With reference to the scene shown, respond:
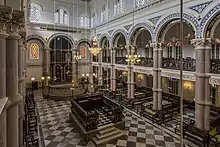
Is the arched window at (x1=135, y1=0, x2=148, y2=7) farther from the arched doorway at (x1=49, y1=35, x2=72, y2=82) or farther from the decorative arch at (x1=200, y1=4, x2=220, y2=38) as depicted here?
the arched doorway at (x1=49, y1=35, x2=72, y2=82)

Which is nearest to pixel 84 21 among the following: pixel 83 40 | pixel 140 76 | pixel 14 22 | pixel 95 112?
pixel 83 40

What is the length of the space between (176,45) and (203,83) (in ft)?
29.0

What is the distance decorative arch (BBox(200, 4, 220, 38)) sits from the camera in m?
8.89

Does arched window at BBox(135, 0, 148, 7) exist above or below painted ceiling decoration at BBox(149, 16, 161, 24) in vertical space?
above

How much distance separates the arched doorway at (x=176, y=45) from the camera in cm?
1216

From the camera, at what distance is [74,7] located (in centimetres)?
2445

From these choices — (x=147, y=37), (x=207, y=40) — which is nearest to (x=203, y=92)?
(x=207, y=40)

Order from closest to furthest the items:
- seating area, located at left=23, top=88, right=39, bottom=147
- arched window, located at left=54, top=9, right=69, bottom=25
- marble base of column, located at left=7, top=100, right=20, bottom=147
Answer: marble base of column, located at left=7, top=100, right=20, bottom=147 < seating area, located at left=23, top=88, right=39, bottom=147 < arched window, located at left=54, top=9, right=69, bottom=25

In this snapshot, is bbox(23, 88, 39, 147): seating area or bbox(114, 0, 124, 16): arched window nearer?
bbox(23, 88, 39, 147): seating area

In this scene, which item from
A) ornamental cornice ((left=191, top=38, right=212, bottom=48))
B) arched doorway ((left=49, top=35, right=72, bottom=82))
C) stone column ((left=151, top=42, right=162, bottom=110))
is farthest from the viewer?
arched doorway ((left=49, top=35, right=72, bottom=82))

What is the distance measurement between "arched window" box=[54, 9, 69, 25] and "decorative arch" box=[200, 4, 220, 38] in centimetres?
1934

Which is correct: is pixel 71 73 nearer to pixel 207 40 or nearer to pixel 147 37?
pixel 147 37

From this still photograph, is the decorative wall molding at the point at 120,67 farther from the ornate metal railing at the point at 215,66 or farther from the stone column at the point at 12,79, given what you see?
the stone column at the point at 12,79


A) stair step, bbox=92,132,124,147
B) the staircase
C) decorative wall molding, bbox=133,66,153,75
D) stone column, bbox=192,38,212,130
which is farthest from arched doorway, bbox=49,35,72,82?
stone column, bbox=192,38,212,130
